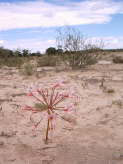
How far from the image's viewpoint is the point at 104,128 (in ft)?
15.1

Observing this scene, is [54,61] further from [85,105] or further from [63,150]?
[63,150]

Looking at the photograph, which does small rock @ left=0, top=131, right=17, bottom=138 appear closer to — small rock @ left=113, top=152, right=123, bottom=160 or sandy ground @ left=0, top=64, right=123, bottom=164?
sandy ground @ left=0, top=64, right=123, bottom=164

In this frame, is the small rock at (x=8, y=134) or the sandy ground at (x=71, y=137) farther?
the small rock at (x=8, y=134)

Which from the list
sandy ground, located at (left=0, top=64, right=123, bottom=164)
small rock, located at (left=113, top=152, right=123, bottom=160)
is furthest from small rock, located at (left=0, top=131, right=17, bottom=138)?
small rock, located at (left=113, top=152, right=123, bottom=160)

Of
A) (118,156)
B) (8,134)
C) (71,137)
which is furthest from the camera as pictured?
(8,134)

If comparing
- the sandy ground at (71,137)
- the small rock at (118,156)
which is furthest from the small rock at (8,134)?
the small rock at (118,156)

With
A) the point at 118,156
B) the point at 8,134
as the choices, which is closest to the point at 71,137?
the point at 118,156

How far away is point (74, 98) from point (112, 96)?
37.3 inches

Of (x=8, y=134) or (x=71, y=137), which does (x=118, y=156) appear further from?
(x=8, y=134)

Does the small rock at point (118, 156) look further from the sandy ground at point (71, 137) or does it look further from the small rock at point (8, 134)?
the small rock at point (8, 134)

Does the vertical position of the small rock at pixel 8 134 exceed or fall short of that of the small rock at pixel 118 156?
it exceeds it

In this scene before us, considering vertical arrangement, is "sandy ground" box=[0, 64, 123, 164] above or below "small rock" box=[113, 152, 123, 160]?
above

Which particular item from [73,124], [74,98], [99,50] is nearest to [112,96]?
[74,98]

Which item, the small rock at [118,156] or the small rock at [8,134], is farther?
the small rock at [8,134]
